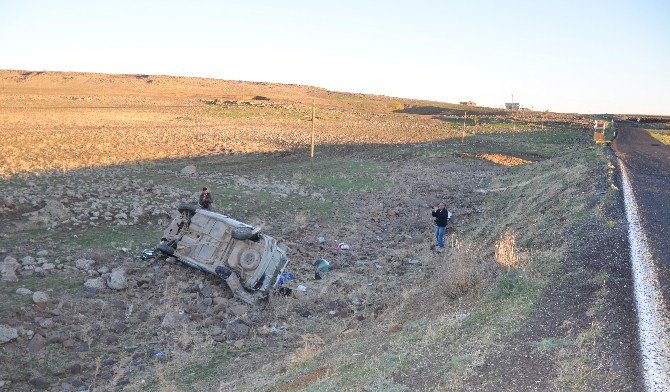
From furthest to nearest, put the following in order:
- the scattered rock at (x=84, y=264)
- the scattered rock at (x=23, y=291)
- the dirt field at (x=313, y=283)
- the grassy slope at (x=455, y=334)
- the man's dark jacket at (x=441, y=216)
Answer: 1. the man's dark jacket at (x=441, y=216)
2. the scattered rock at (x=84, y=264)
3. the scattered rock at (x=23, y=291)
4. the dirt field at (x=313, y=283)
5. the grassy slope at (x=455, y=334)

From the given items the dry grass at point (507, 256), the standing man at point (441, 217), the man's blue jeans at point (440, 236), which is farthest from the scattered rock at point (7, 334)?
the man's blue jeans at point (440, 236)

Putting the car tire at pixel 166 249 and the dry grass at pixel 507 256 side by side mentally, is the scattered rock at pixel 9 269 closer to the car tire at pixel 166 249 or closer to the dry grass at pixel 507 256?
the car tire at pixel 166 249

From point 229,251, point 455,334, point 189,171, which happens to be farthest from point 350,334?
point 189,171

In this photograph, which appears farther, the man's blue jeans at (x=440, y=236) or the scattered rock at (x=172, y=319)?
the man's blue jeans at (x=440, y=236)

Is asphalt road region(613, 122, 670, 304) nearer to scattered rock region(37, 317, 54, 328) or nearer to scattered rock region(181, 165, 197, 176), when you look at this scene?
A: scattered rock region(37, 317, 54, 328)

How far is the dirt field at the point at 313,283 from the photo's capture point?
6.30 metres

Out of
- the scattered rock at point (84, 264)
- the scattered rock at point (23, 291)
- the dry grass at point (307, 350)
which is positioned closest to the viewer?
the dry grass at point (307, 350)

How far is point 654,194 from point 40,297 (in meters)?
15.4

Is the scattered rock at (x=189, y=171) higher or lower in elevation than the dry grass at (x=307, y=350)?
higher

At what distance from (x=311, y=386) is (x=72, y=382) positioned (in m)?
4.62

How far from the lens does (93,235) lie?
48.2ft

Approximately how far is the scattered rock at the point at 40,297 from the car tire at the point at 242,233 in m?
3.92

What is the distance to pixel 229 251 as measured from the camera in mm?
12141

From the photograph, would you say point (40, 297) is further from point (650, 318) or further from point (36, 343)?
point (650, 318)
